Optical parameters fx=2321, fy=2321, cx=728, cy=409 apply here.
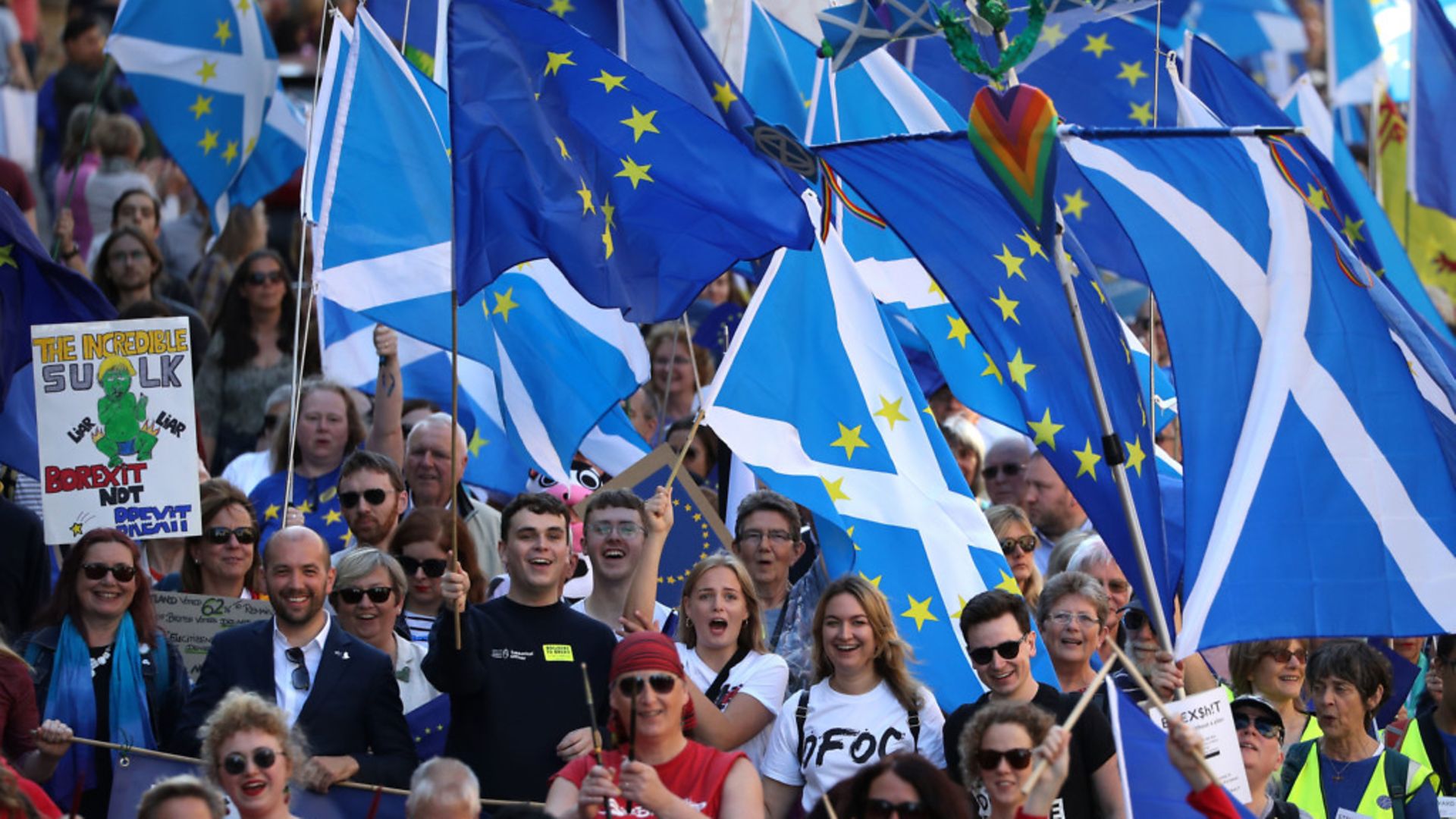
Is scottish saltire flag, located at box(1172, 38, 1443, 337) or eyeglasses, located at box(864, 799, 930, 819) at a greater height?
scottish saltire flag, located at box(1172, 38, 1443, 337)

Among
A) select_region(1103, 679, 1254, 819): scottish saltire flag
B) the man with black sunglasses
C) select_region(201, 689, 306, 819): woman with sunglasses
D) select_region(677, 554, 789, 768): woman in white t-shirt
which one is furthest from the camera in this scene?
select_region(677, 554, 789, 768): woman in white t-shirt

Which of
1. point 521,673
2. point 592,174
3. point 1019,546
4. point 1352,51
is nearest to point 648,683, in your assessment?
point 521,673

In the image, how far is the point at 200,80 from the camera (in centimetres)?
1318

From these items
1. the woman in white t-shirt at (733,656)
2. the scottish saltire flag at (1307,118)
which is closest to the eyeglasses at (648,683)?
the woman in white t-shirt at (733,656)

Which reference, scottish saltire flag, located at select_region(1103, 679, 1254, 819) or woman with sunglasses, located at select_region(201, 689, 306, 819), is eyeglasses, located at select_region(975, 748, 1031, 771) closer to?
scottish saltire flag, located at select_region(1103, 679, 1254, 819)

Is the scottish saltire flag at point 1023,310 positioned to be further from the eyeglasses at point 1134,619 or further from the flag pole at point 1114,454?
the eyeglasses at point 1134,619

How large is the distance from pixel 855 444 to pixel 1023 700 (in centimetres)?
232

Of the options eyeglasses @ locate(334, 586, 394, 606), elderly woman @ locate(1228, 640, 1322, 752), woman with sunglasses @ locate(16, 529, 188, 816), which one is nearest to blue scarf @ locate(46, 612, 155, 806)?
woman with sunglasses @ locate(16, 529, 188, 816)

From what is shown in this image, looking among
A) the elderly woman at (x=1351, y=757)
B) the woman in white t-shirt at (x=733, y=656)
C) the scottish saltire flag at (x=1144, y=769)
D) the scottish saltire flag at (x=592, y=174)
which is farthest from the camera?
the scottish saltire flag at (x=592, y=174)

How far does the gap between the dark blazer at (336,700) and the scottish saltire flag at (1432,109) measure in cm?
838

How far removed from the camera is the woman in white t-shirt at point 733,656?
8.54 meters

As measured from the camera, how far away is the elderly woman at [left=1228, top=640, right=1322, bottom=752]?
31.3 ft

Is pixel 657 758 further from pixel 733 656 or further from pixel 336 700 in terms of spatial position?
pixel 336 700

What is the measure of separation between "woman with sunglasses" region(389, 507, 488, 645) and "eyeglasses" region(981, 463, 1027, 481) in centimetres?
347
